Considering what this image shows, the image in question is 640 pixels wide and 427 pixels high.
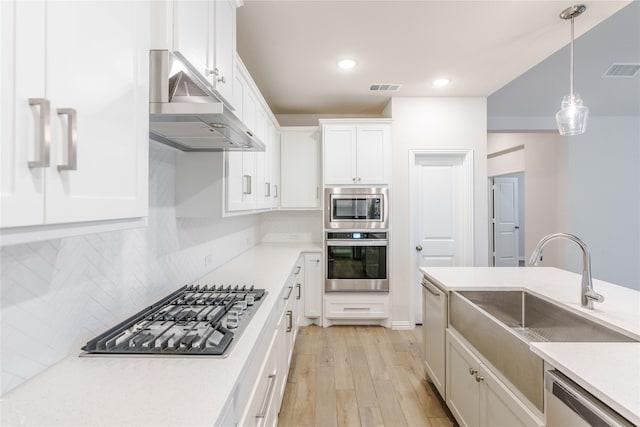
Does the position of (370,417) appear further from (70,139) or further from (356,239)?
(70,139)

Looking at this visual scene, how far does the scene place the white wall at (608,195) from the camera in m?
4.79

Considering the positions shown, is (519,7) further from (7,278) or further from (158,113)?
(7,278)

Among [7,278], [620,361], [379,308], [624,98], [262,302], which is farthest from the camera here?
[624,98]

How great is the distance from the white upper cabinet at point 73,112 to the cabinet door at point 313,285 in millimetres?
2843

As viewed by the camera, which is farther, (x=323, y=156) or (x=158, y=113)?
(x=323, y=156)

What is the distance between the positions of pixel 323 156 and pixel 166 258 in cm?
234

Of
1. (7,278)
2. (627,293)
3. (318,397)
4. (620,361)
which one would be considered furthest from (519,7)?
(318,397)

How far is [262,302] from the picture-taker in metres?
1.62

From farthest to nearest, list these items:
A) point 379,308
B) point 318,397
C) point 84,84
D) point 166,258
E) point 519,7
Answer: point 379,308, point 318,397, point 519,7, point 166,258, point 84,84

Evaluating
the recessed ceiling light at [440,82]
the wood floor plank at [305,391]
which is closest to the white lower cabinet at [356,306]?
the wood floor plank at [305,391]

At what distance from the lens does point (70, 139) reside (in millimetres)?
628

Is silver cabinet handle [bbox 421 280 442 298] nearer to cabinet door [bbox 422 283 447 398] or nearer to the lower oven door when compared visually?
cabinet door [bbox 422 283 447 398]

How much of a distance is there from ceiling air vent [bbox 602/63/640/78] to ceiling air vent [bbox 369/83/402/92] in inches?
108

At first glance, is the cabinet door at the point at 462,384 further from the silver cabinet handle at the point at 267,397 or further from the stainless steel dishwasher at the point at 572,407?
the silver cabinet handle at the point at 267,397
